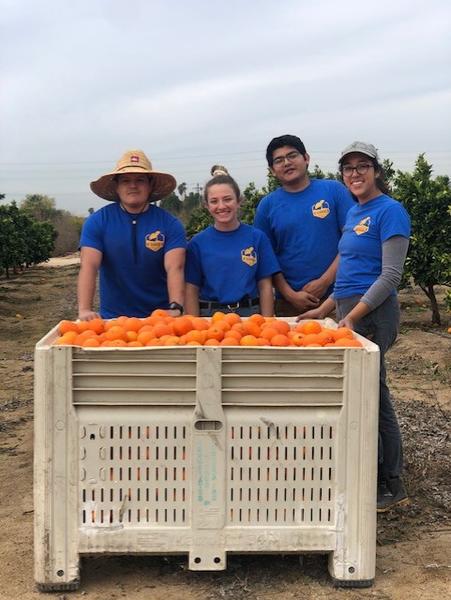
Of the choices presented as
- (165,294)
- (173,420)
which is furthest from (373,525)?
(165,294)

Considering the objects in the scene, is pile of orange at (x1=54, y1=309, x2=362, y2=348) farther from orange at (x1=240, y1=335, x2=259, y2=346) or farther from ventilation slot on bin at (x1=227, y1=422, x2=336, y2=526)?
ventilation slot on bin at (x1=227, y1=422, x2=336, y2=526)

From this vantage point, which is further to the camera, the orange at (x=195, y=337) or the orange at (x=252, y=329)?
the orange at (x=252, y=329)

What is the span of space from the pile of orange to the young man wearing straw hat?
513mm

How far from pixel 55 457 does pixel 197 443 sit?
56cm

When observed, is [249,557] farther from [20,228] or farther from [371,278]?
[20,228]

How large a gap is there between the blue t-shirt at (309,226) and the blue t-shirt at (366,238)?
35 cm

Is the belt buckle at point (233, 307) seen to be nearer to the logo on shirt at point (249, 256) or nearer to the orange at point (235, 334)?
the logo on shirt at point (249, 256)

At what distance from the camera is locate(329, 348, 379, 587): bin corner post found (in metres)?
2.59

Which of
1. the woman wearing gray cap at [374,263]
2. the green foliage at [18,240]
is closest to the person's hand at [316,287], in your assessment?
the woman wearing gray cap at [374,263]

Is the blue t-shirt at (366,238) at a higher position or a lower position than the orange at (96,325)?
higher

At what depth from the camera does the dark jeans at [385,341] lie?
3377 mm

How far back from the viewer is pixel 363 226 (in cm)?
332

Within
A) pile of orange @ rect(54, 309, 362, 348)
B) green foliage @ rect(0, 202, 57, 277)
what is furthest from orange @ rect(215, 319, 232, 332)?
green foliage @ rect(0, 202, 57, 277)

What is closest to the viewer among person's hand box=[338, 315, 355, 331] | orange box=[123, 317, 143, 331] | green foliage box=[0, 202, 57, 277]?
orange box=[123, 317, 143, 331]
